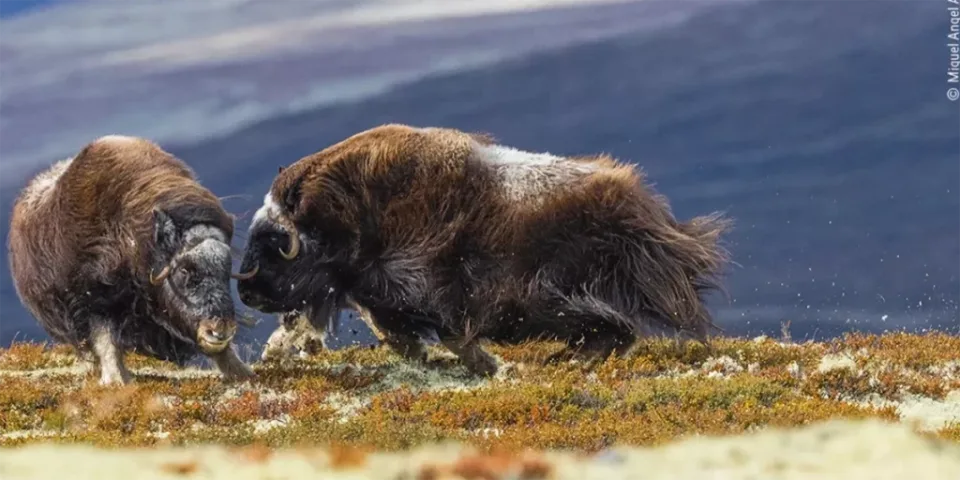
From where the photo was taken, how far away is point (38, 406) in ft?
27.2

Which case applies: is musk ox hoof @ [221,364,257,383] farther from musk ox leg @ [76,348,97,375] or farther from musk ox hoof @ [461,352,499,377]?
musk ox hoof @ [461,352,499,377]

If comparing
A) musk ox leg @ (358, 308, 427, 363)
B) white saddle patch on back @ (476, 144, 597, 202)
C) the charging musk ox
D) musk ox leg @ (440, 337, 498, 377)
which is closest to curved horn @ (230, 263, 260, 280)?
Result: the charging musk ox

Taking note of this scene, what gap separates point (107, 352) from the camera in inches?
361

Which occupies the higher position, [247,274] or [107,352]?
[247,274]

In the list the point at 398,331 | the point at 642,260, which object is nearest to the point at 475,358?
the point at 398,331

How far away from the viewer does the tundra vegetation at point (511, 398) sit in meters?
6.34

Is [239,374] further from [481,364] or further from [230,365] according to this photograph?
[481,364]

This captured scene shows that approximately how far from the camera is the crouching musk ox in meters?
9.16

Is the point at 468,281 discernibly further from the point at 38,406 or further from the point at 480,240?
the point at 38,406

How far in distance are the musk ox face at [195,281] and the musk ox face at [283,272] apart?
452 millimetres

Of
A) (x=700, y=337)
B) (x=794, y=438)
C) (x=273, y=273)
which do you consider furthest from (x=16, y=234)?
(x=794, y=438)

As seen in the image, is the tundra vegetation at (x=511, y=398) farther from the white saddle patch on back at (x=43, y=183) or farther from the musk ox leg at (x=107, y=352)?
the white saddle patch on back at (x=43, y=183)

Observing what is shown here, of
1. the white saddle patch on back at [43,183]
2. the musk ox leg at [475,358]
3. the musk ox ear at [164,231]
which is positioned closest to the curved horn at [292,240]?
the musk ox ear at [164,231]

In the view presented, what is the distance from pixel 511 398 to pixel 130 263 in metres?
3.25
